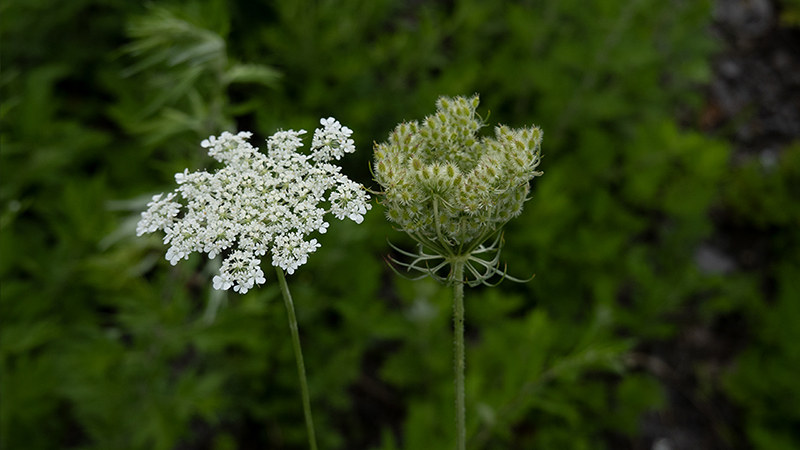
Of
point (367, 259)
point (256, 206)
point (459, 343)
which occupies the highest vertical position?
point (367, 259)

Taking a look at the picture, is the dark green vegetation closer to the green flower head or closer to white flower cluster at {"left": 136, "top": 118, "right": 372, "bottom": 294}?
white flower cluster at {"left": 136, "top": 118, "right": 372, "bottom": 294}

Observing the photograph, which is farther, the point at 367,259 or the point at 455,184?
the point at 367,259

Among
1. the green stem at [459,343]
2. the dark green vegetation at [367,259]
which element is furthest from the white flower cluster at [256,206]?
the dark green vegetation at [367,259]

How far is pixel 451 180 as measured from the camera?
64.4 inches

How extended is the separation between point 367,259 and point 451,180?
2308mm

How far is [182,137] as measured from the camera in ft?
11.4

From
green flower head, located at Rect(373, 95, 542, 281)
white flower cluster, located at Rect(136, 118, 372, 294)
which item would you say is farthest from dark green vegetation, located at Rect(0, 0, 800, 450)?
green flower head, located at Rect(373, 95, 542, 281)

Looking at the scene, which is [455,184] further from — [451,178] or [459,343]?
[459,343]

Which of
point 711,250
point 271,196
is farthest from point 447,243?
point 711,250

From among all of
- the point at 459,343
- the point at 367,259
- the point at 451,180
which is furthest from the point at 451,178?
the point at 367,259

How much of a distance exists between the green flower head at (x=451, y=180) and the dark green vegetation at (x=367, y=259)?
4.18 ft

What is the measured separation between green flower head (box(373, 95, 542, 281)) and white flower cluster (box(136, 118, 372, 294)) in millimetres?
129

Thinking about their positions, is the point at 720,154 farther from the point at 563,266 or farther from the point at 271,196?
the point at 271,196

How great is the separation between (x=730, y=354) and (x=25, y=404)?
5.64 meters
